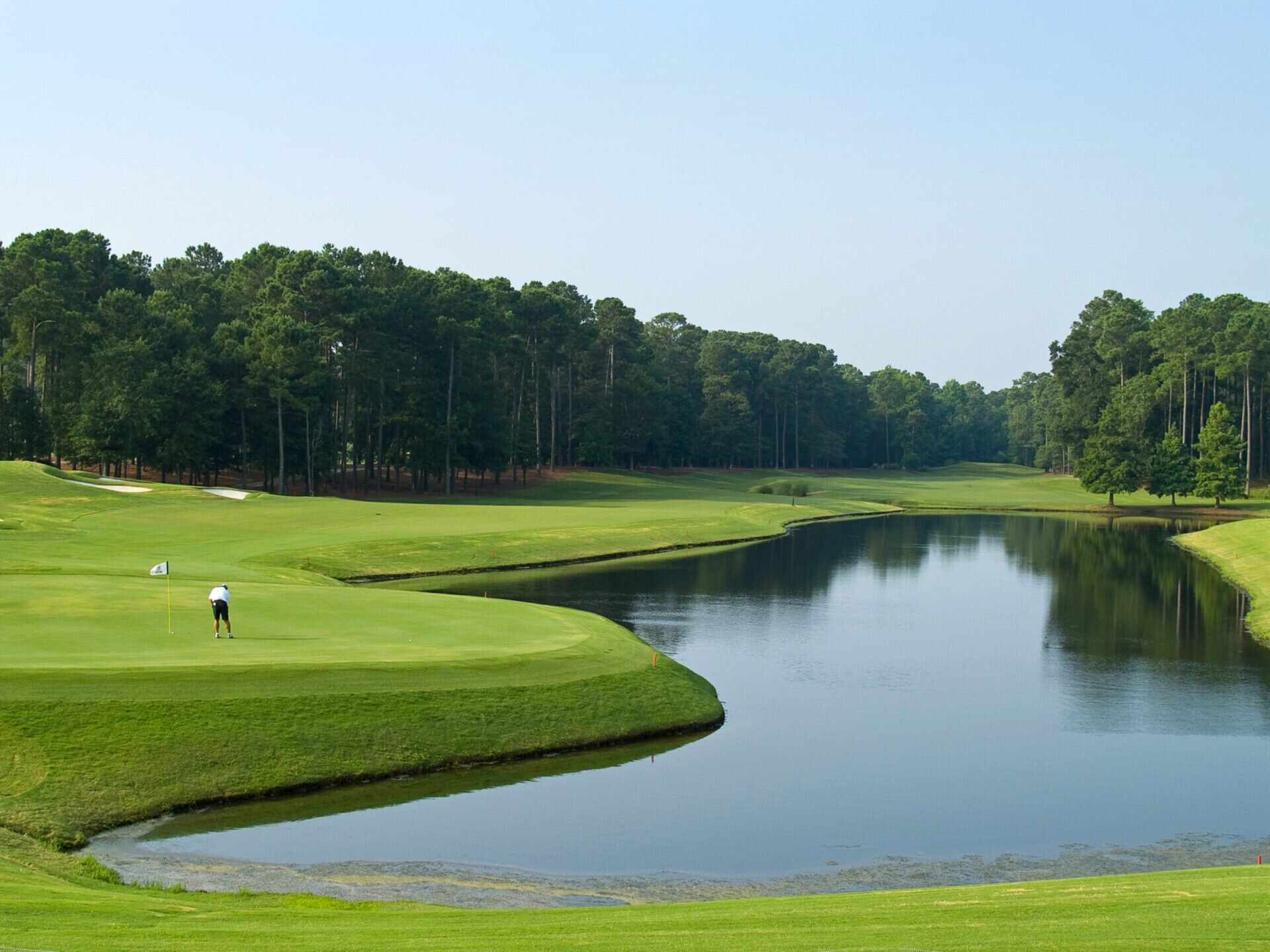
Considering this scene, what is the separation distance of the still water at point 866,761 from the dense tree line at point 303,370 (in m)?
44.6

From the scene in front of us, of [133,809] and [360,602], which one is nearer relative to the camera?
[133,809]

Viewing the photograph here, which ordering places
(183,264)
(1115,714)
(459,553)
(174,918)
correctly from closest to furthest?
(174,918) < (1115,714) < (459,553) < (183,264)

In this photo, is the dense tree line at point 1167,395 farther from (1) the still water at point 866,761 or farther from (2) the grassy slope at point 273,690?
(2) the grassy slope at point 273,690

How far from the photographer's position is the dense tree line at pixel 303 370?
87375 millimetres

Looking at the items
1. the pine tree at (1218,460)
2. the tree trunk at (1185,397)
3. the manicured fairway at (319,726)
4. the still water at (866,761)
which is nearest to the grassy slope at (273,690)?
the manicured fairway at (319,726)

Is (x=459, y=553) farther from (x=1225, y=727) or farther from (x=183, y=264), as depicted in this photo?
(x=183, y=264)

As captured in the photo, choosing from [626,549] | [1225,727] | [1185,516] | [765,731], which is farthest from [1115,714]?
[1185,516]

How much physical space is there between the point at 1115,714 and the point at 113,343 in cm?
7568

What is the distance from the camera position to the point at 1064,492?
134 meters

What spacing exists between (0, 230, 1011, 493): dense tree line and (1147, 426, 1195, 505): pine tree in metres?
53.9

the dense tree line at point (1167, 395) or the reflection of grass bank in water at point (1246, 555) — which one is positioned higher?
the dense tree line at point (1167, 395)

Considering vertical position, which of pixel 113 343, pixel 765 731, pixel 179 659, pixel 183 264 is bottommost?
pixel 765 731

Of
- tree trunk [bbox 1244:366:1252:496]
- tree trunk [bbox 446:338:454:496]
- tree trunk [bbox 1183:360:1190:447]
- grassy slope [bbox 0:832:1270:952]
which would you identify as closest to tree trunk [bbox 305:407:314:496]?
tree trunk [bbox 446:338:454:496]

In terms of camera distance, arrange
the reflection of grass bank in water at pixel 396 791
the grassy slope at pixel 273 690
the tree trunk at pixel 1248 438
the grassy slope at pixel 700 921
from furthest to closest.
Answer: the tree trunk at pixel 1248 438, the grassy slope at pixel 273 690, the reflection of grass bank in water at pixel 396 791, the grassy slope at pixel 700 921
